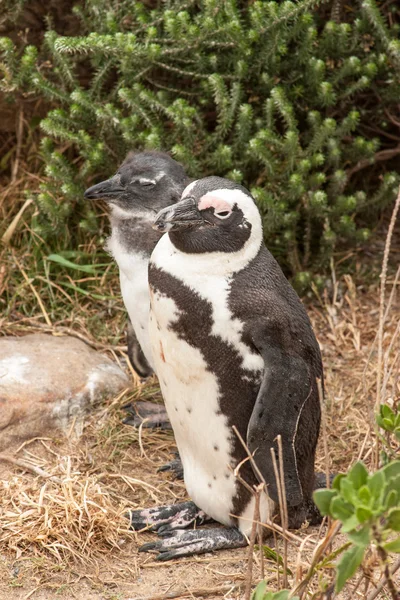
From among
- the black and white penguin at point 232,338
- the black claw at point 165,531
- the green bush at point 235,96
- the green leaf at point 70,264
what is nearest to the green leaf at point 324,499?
the black and white penguin at point 232,338

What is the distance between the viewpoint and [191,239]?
2490 mm

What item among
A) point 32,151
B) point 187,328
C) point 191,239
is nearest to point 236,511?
point 187,328

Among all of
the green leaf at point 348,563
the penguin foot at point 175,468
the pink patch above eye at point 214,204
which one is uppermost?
the pink patch above eye at point 214,204

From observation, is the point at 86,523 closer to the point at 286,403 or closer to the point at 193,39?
the point at 286,403

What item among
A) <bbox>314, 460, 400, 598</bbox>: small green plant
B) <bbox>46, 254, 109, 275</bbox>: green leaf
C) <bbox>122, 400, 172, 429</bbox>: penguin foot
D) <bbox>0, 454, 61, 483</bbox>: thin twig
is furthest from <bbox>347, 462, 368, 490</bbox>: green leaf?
<bbox>46, 254, 109, 275</bbox>: green leaf

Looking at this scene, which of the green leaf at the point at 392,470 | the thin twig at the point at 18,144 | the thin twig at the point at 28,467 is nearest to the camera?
the green leaf at the point at 392,470

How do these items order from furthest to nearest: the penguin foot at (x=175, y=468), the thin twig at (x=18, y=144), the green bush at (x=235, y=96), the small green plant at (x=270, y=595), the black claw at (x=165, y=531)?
the thin twig at (x=18, y=144), the green bush at (x=235, y=96), the penguin foot at (x=175, y=468), the black claw at (x=165, y=531), the small green plant at (x=270, y=595)

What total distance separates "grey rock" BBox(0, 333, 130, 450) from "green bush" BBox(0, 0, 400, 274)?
2.42ft

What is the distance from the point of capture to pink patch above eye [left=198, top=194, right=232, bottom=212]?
8.07ft

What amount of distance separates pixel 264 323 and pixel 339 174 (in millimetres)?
1563

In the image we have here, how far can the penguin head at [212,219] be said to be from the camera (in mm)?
2457

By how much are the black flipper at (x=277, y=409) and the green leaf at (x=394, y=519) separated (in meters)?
0.93

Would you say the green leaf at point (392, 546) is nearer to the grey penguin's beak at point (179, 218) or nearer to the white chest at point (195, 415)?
the white chest at point (195, 415)

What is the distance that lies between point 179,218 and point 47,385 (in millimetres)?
1198
